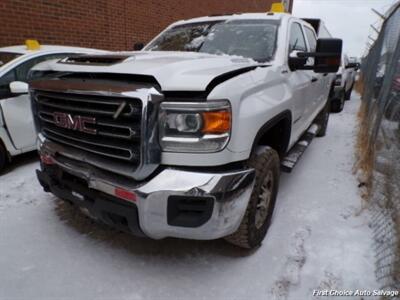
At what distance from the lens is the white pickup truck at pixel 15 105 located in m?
3.79

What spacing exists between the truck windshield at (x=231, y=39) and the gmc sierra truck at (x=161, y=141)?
21.4 inches

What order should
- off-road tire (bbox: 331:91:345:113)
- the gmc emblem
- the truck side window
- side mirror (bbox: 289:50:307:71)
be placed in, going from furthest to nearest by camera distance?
off-road tire (bbox: 331:91:345:113) < the truck side window < side mirror (bbox: 289:50:307:71) < the gmc emblem

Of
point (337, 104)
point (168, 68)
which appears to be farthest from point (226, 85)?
point (337, 104)

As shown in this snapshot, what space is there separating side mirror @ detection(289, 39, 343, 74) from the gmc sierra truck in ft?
1.73

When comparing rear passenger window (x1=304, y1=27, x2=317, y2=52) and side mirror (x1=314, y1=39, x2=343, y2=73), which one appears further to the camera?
rear passenger window (x1=304, y1=27, x2=317, y2=52)

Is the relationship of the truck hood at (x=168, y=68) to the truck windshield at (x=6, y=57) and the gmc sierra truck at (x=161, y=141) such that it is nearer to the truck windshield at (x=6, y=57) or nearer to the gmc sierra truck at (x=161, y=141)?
the gmc sierra truck at (x=161, y=141)

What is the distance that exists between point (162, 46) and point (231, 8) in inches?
416

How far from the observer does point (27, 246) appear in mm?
2527

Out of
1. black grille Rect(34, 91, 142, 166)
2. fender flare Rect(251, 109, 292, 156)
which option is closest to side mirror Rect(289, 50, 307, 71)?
fender flare Rect(251, 109, 292, 156)

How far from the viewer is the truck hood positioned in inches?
71.3

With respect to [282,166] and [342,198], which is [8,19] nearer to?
[282,166]

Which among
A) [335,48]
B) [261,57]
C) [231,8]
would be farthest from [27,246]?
[231,8]

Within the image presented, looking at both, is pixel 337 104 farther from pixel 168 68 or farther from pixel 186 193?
pixel 186 193

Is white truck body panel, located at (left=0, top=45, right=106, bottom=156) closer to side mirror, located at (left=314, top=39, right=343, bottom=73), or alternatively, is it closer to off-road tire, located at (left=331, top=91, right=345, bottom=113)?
side mirror, located at (left=314, top=39, right=343, bottom=73)
